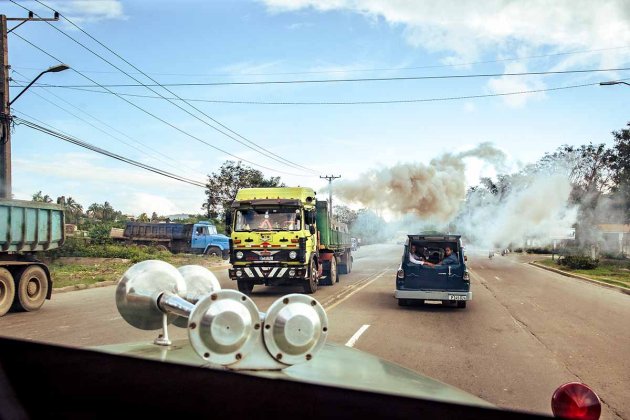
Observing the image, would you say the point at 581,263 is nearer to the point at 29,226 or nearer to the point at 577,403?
the point at 29,226

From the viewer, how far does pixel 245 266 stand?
16594 mm

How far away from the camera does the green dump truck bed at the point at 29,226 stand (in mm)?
13133

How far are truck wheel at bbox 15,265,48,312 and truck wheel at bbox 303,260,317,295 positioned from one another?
7206 mm

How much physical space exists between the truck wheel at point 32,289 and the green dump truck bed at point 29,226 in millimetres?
682

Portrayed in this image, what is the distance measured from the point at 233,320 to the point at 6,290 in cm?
1306

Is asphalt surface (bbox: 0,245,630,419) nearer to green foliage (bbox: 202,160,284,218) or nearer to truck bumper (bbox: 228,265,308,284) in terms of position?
truck bumper (bbox: 228,265,308,284)

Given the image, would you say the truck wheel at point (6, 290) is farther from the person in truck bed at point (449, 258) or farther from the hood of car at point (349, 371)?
the hood of car at point (349, 371)

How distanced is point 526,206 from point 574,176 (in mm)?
7096

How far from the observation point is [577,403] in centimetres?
217

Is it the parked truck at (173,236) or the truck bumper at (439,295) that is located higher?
the parked truck at (173,236)

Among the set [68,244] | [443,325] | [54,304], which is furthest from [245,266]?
[68,244]

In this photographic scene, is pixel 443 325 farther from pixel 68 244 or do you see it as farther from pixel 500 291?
pixel 68 244

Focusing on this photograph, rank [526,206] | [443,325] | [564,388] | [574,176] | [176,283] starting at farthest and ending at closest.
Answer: [574,176] → [526,206] → [443,325] → [564,388] → [176,283]

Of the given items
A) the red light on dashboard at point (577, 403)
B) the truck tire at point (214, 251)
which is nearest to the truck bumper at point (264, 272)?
the red light on dashboard at point (577, 403)
